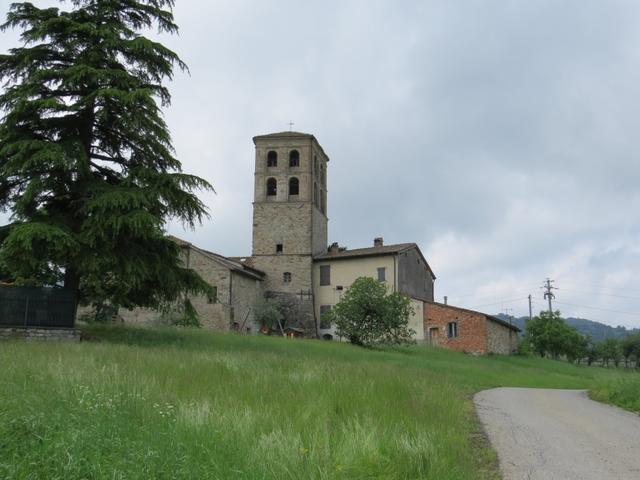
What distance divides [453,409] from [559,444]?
2177 millimetres

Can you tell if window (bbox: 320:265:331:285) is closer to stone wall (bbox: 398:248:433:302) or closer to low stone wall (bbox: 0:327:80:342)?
stone wall (bbox: 398:248:433:302)

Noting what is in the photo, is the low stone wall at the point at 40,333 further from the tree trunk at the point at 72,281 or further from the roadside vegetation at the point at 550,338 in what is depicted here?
the roadside vegetation at the point at 550,338

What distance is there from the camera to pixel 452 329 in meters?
43.8

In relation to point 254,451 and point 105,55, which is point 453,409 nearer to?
point 254,451

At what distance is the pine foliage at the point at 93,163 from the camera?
18.1 metres


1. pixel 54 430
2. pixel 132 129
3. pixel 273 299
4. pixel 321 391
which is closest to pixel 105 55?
pixel 132 129

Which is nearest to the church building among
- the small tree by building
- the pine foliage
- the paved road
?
the small tree by building

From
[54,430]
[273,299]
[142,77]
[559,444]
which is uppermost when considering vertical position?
[142,77]

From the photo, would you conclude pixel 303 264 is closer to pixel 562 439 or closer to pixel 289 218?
pixel 289 218

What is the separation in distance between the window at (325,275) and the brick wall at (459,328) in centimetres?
868

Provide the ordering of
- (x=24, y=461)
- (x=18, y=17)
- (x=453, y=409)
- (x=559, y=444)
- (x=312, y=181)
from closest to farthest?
(x=24, y=461) → (x=559, y=444) → (x=453, y=409) → (x=18, y=17) → (x=312, y=181)

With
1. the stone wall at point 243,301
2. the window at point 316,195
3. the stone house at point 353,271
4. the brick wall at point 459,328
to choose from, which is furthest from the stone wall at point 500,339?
the window at point 316,195

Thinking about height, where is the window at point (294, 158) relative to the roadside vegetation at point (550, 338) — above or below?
above

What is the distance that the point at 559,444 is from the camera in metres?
7.54
